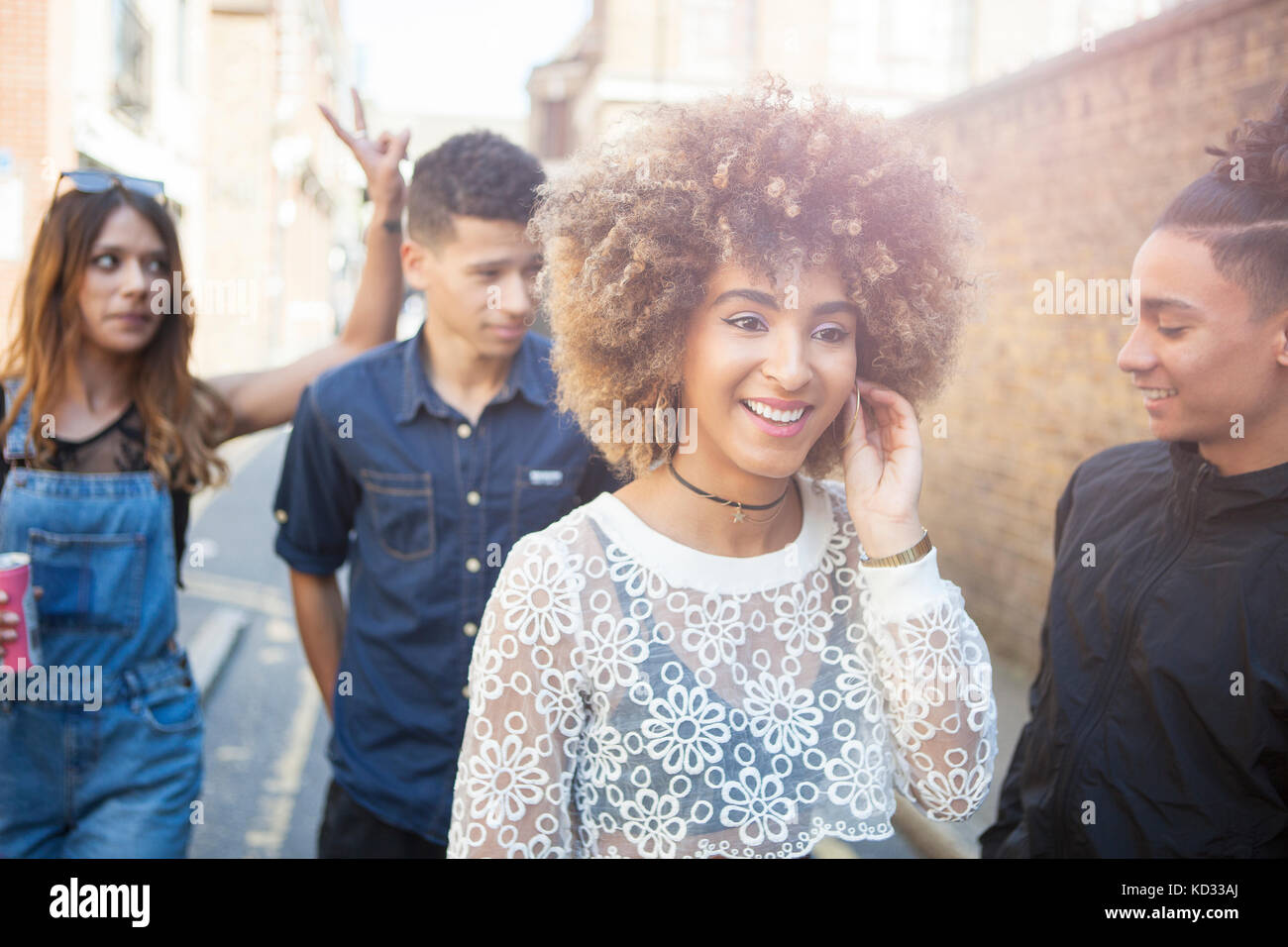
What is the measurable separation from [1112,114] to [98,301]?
175 inches

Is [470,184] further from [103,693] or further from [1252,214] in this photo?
[1252,214]

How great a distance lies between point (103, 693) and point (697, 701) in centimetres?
155

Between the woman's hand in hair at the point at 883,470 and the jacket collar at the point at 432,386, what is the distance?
3.30ft

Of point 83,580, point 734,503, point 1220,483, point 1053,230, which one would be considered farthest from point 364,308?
point 1053,230

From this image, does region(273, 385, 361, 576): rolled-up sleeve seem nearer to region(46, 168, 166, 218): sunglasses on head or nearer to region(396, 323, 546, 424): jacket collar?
region(396, 323, 546, 424): jacket collar

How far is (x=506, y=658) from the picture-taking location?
158 centimetres

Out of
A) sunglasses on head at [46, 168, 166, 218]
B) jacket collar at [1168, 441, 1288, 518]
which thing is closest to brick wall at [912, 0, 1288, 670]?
jacket collar at [1168, 441, 1288, 518]

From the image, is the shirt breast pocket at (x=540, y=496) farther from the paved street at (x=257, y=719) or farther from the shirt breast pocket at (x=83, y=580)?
the paved street at (x=257, y=719)

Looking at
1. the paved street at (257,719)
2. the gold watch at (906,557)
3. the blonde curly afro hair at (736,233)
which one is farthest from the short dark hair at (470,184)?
the paved street at (257,719)

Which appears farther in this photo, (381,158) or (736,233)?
(381,158)

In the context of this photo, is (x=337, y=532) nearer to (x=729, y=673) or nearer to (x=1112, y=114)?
(x=729, y=673)

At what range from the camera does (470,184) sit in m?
2.51

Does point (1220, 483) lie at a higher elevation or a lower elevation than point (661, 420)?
lower

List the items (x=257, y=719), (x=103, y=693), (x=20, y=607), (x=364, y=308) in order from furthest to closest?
(x=257, y=719), (x=364, y=308), (x=103, y=693), (x=20, y=607)
